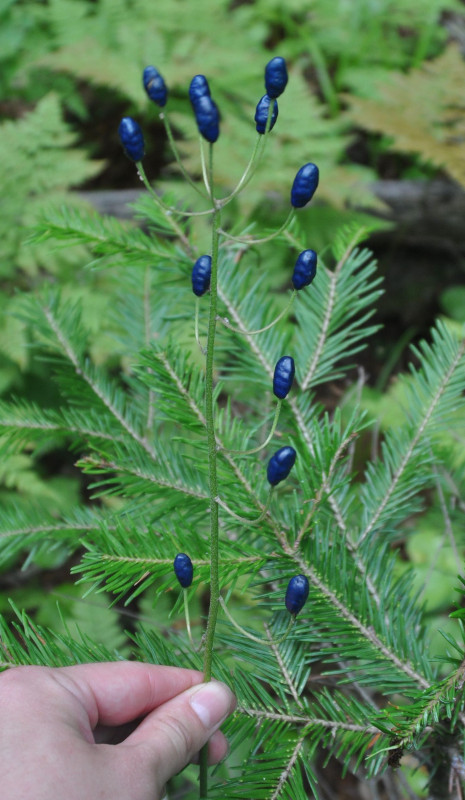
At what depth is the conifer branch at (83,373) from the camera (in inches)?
52.7

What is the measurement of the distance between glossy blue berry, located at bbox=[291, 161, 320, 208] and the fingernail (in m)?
0.70

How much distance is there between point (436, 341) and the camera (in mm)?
1294

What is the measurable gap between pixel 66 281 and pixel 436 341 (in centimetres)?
230

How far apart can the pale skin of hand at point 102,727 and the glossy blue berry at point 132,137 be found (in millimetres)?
714

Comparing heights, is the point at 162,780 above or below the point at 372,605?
below

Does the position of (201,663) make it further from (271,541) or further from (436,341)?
(436,341)

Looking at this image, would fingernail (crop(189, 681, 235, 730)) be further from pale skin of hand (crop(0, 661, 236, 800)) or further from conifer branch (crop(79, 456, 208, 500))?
conifer branch (crop(79, 456, 208, 500))

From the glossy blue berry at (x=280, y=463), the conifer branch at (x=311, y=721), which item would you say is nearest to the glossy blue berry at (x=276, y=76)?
the glossy blue berry at (x=280, y=463)

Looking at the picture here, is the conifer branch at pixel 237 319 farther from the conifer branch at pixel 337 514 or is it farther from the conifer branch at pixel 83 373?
the conifer branch at pixel 83 373

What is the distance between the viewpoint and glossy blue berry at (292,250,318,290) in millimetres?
857

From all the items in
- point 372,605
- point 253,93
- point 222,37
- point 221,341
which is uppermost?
point 222,37

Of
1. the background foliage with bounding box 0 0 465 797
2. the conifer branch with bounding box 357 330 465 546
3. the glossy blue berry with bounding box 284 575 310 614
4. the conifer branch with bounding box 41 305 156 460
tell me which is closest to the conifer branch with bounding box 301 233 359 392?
the background foliage with bounding box 0 0 465 797

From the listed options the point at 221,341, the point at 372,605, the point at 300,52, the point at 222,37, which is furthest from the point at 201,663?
the point at 300,52

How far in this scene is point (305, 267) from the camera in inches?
33.9
